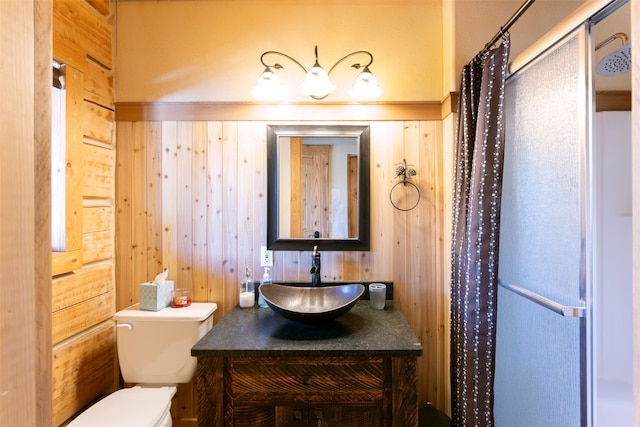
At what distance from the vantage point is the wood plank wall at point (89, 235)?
1.55 m

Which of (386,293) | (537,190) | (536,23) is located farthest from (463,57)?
(386,293)

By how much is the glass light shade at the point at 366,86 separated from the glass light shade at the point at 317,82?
0.16m

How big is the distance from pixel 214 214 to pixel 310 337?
100cm

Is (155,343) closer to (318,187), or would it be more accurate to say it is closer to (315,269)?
(315,269)

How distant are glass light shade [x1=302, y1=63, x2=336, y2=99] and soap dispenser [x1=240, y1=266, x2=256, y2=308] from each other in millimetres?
1167

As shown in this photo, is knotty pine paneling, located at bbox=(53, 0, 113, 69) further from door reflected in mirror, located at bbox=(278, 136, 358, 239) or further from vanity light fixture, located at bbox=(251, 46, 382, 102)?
door reflected in mirror, located at bbox=(278, 136, 358, 239)

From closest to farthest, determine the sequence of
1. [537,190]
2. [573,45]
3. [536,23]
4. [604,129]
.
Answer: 1. [573,45]
2. [537,190]
3. [536,23]
4. [604,129]

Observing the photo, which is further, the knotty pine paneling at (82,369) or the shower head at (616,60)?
the knotty pine paneling at (82,369)

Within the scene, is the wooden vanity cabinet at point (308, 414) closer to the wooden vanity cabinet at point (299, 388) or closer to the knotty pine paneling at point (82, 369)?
the wooden vanity cabinet at point (299, 388)

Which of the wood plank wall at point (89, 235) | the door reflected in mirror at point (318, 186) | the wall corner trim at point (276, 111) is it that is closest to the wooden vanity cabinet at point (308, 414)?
the door reflected in mirror at point (318, 186)

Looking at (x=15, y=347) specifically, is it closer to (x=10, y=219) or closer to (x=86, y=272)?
(x=10, y=219)

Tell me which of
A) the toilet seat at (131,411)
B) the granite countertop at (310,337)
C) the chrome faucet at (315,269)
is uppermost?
the chrome faucet at (315,269)

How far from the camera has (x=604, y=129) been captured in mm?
1827

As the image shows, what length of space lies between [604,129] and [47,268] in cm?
262
